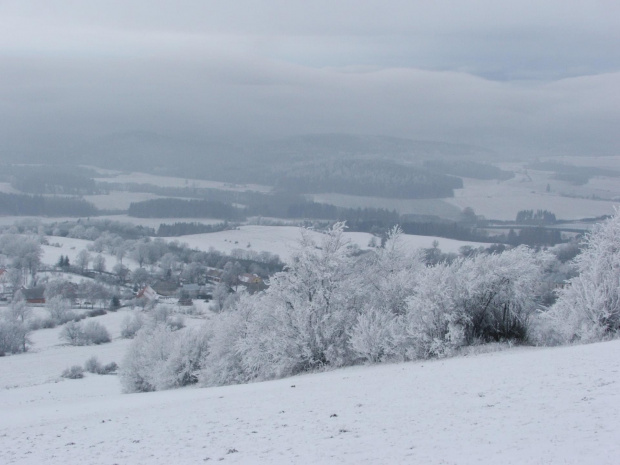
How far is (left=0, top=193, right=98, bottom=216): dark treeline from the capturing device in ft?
507

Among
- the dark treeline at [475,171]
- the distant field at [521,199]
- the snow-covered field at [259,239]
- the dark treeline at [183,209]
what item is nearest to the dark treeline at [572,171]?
the distant field at [521,199]

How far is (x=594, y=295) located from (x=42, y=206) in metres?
161

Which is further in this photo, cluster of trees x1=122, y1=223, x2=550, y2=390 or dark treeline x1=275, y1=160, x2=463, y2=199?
dark treeline x1=275, y1=160, x2=463, y2=199

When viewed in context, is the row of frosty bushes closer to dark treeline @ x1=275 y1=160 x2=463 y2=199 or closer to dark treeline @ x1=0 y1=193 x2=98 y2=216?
dark treeline @ x1=275 y1=160 x2=463 y2=199

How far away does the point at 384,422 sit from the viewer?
13.2 metres

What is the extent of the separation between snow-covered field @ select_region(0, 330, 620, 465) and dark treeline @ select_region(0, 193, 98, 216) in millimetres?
146621

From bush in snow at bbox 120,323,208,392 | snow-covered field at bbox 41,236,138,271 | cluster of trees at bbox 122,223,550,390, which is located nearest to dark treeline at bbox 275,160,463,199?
snow-covered field at bbox 41,236,138,271

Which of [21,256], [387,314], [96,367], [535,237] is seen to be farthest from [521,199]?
[387,314]

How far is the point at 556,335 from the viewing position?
2583cm

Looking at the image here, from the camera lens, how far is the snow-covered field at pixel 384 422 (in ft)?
34.6

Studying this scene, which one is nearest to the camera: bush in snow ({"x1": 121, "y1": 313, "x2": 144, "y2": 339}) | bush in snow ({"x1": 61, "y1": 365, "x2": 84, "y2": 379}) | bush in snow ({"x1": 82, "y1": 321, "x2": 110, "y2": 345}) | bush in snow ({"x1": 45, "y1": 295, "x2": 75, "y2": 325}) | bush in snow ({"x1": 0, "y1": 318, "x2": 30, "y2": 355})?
bush in snow ({"x1": 61, "y1": 365, "x2": 84, "y2": 379})

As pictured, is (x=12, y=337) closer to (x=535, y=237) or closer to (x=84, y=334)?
(x=84, y=334)

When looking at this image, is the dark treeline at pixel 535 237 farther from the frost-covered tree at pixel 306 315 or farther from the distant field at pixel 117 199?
the distant field at pixel 117 199

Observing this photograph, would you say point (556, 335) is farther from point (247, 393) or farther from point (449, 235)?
point (449, 235)
